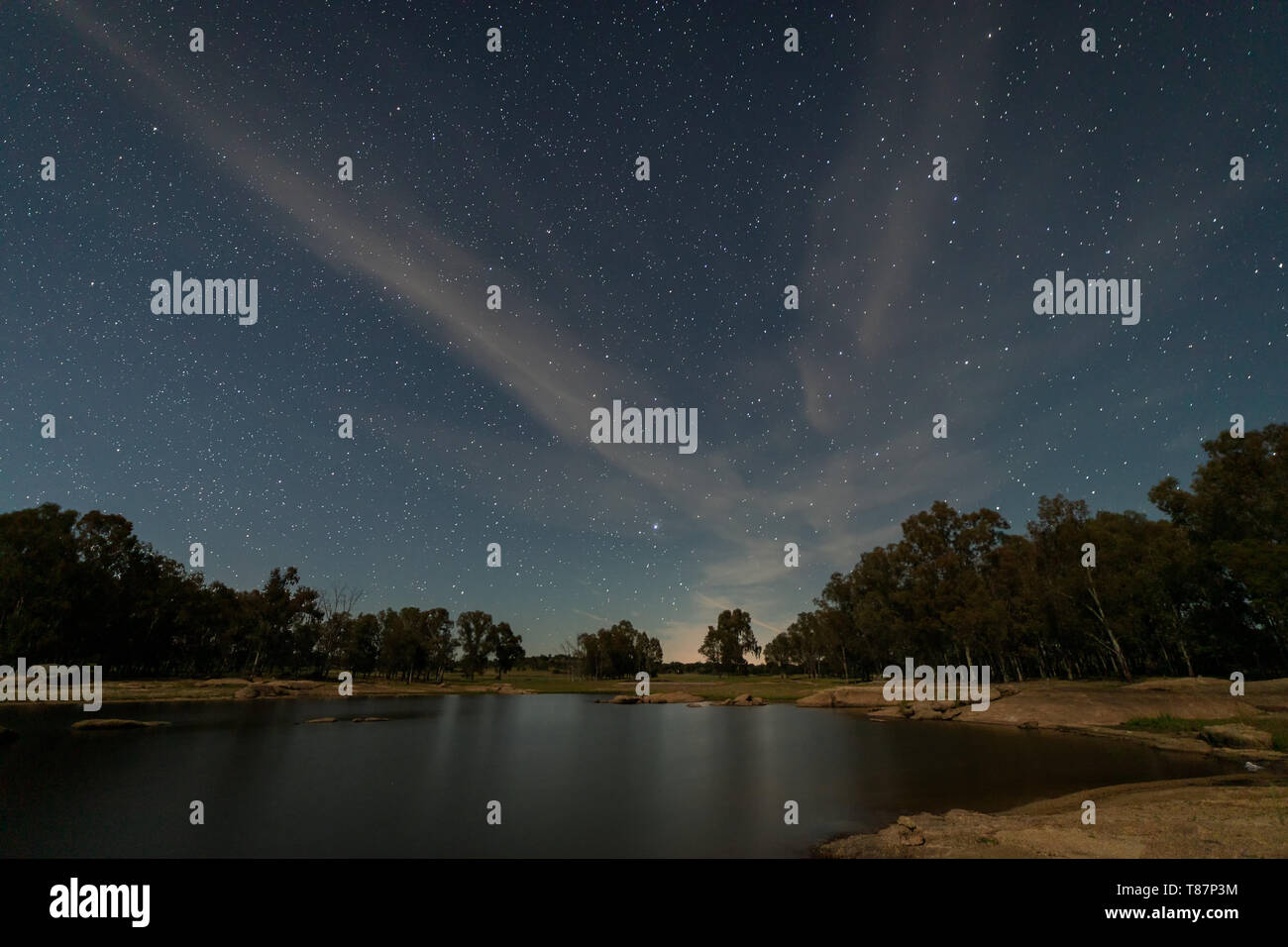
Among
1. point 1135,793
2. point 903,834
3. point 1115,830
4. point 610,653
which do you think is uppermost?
point 1115,830

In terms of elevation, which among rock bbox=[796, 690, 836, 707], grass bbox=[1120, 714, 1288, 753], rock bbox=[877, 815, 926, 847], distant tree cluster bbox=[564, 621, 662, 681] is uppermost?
rock bbox=[877, 815, 926, 847]

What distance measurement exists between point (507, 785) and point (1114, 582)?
73.8 metres

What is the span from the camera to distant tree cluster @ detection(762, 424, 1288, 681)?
168 ft

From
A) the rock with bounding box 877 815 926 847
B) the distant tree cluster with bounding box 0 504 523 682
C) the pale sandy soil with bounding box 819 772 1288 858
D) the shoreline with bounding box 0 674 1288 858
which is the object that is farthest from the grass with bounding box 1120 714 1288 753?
the distant tree cluster with bounding box 0 504 523 682

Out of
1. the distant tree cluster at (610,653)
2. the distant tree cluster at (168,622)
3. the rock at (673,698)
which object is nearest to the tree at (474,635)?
the distant tree cluster at (168,622)

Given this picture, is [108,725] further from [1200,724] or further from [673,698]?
[1200,724]

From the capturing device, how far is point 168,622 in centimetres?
11081

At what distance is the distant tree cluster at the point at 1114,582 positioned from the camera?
51281mm

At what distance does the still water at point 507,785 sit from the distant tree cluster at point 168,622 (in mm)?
43821

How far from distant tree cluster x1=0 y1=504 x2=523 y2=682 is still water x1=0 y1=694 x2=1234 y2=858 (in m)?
43.8

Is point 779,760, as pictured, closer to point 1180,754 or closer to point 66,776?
point 1180,754

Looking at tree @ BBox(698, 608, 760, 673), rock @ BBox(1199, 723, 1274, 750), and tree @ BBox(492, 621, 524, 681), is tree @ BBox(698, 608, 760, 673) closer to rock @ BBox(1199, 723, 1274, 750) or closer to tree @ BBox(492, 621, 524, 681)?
tree @ BBox(492, 621, 524, 681)

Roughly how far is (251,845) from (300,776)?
13123 mm

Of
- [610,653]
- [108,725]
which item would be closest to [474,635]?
[610,653]
